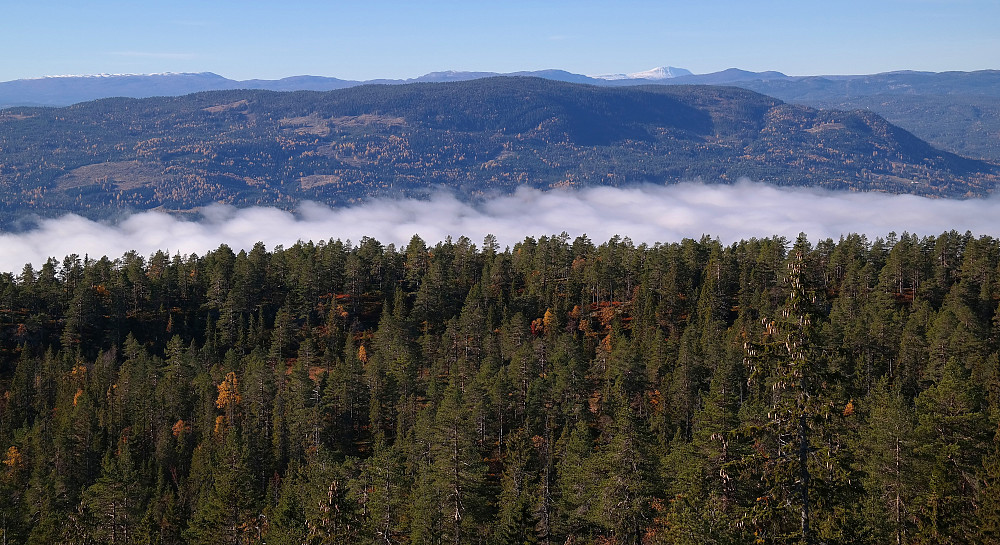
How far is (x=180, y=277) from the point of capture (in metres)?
146

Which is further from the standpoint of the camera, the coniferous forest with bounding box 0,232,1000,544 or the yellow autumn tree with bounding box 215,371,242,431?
the yellow autumn tree with bounding box 215,371,242,431

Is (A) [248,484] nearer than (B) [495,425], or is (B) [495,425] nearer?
(A) [248,484]

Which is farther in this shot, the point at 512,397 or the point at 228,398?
the point at 228,398

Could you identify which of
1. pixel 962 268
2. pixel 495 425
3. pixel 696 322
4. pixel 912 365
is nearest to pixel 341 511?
pixel 495 425

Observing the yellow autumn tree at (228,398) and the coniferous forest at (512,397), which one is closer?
the coniferous forest at (512,397)

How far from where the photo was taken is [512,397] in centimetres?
8969

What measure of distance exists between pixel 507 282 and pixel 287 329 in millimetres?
37765

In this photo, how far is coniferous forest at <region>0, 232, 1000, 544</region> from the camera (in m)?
43.6

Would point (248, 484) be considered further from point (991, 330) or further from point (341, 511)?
point (991, 330)

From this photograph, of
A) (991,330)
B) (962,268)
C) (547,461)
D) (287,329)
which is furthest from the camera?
(287,329)

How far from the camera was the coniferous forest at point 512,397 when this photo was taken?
43.6 metres

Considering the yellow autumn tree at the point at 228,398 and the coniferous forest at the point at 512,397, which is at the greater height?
the coniferous forest at the point at 512,397

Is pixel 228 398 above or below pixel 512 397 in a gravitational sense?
below

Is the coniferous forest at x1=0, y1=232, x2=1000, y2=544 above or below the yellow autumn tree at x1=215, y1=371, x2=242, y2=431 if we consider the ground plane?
above
